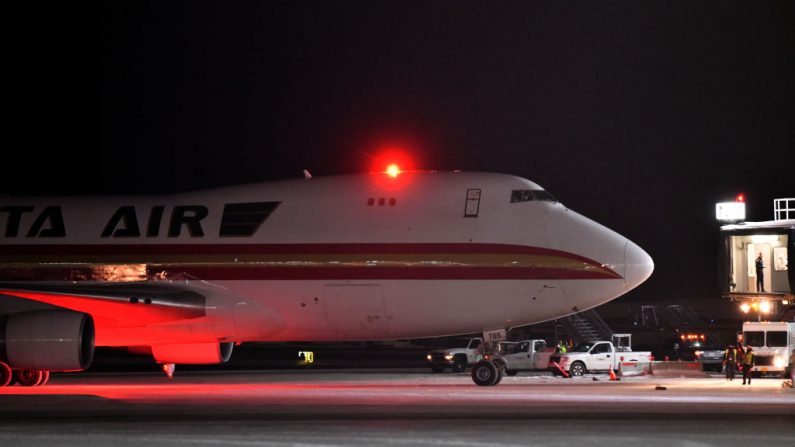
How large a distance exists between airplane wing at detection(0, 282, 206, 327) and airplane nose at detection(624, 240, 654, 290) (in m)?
10.9

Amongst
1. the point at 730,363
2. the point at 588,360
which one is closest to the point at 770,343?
the point at 730,363

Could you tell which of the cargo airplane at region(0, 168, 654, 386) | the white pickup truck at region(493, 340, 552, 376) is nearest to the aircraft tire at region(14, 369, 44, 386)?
the cargo airplane at region(0, 168, 654, 386)

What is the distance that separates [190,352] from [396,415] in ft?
37.4

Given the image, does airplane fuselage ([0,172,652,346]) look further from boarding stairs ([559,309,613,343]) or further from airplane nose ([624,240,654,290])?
boarding stairs ([559,309,613,343])

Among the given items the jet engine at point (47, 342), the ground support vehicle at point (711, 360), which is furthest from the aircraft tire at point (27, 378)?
the ground support vehicle at point (711, 360)

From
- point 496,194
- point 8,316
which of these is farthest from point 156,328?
point 496,194

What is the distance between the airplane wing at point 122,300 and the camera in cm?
2719

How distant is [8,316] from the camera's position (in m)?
27.3

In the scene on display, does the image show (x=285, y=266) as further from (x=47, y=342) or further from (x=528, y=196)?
(x=528, y=196)

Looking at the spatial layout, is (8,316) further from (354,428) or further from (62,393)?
(354,428)

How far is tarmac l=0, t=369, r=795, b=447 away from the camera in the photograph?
16.2 metres

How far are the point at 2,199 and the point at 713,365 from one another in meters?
26.8

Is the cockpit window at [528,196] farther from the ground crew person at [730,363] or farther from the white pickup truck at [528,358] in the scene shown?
the white pickup truck at [528,358]

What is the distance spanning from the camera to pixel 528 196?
27.9m
